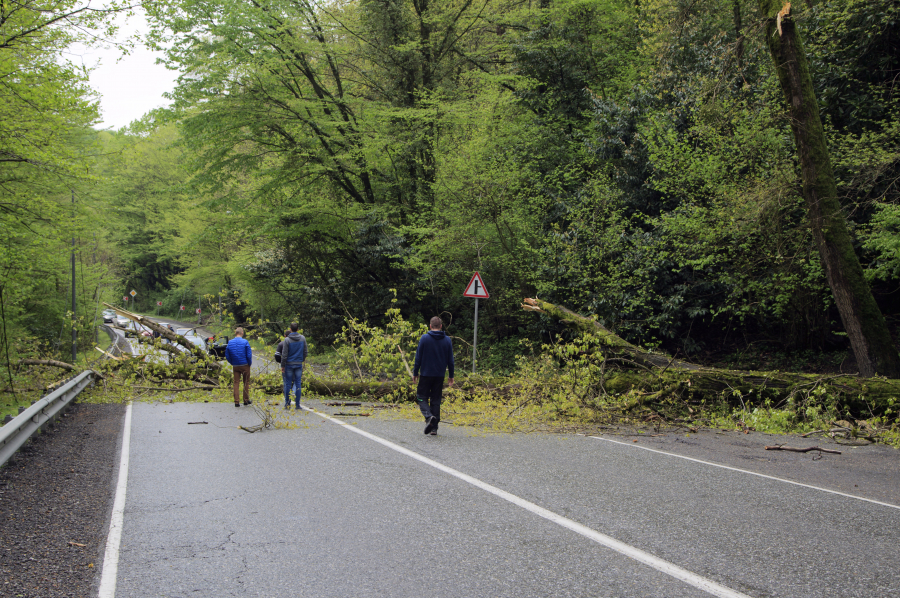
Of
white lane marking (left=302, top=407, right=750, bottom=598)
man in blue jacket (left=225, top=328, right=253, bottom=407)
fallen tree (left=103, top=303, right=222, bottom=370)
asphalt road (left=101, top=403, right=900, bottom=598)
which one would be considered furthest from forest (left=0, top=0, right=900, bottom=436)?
white lane marking (left=302, top=407, right=750, bottom=598)

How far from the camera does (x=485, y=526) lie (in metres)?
4.72

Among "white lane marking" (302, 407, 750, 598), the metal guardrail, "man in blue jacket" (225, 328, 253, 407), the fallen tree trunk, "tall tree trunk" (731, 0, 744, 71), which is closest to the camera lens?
"white lane marking" (302, 407, 750, 598)

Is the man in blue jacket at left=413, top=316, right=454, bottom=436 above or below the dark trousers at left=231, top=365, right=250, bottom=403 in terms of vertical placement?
above

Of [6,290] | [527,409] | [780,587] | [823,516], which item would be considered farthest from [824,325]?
[6,290]

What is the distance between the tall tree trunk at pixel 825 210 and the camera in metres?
11.9

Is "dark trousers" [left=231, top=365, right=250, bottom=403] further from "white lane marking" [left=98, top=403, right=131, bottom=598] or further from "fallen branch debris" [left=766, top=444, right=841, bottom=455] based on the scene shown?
"fallen branch debris" [left=766, top=444, right=841, bottom=455]

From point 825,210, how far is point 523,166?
11214 millimetres

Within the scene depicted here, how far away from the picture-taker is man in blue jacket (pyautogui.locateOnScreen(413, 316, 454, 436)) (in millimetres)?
9195

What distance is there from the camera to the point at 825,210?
1230cm

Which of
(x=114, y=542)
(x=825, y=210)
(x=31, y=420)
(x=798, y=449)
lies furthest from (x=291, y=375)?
(x=825, y=210)

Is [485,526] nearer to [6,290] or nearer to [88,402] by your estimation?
[88,402]

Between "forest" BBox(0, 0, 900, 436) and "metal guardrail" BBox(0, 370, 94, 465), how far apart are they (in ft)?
5.40

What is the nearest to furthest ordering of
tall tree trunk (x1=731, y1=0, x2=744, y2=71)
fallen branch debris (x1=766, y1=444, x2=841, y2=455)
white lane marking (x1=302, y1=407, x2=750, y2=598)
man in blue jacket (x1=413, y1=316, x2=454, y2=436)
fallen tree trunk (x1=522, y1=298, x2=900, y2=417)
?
white lane marking (x1=302, y1=407, x2=750, y2=598) → fallen branch debris (x1=766, y1=444, x2=841, y2=455) → man in blue jacket (x1=413, y1=316, x2=454, y2=436) → fallen tree trunk (x1=522, y1=298, x2=900, y2=417) → tall tree trunk (x1=731, y1=0, x2=744, y2=71)

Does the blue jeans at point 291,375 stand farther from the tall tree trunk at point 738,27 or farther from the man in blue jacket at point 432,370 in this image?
the tall tree trunk at point 738,27
